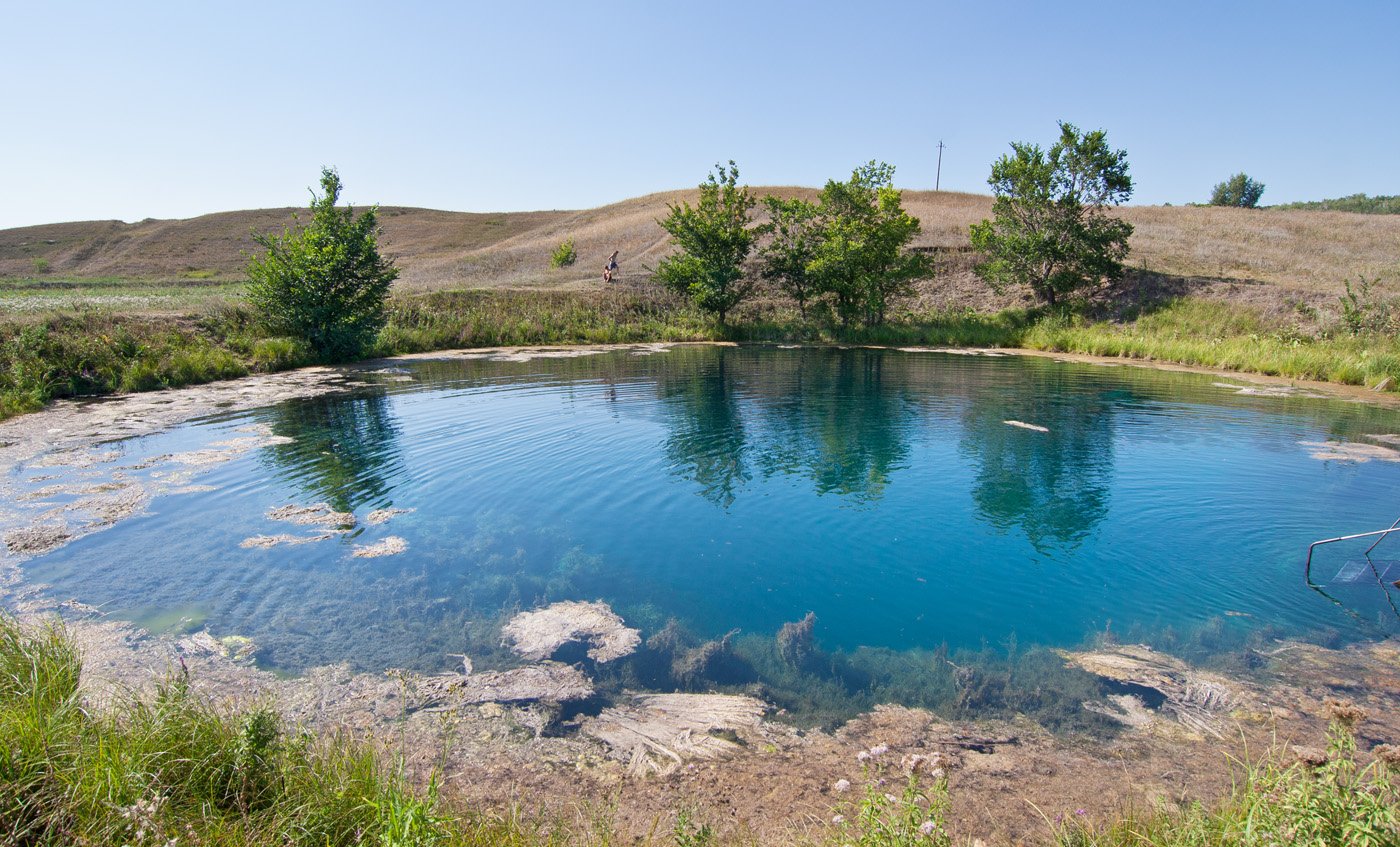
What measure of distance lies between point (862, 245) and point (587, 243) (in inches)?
1418

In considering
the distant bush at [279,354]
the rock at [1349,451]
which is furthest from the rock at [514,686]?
the distant bush at [279,354]

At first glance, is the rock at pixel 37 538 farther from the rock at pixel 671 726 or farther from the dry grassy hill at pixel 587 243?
the dry grassy hill at pixel 587 243

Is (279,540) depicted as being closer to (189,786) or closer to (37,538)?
(37,538)

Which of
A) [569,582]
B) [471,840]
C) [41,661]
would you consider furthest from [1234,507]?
[41,661]

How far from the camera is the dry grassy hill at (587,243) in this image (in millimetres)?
41469

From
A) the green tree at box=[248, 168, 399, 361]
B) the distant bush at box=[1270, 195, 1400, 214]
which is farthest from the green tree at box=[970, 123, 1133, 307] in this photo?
the distant bush at box=[1270, 195, 1400, 214]

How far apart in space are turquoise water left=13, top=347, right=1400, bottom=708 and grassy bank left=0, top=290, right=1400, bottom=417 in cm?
704

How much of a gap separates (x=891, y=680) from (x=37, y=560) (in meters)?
10.6

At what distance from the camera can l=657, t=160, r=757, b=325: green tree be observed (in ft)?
128

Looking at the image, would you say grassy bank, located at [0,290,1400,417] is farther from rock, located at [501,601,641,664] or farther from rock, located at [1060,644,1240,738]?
rock, located at [1060,644,1240,738]

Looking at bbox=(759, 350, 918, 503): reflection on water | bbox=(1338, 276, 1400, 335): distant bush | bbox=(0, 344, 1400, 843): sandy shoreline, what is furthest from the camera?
bbox=(1338, 276, 1400, 335): distant bush

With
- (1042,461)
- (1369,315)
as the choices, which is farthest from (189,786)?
(1369,315)

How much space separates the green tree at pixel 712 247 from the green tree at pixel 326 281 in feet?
52.0

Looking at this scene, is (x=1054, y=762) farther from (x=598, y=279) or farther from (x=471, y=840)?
(x=598, y=279)
